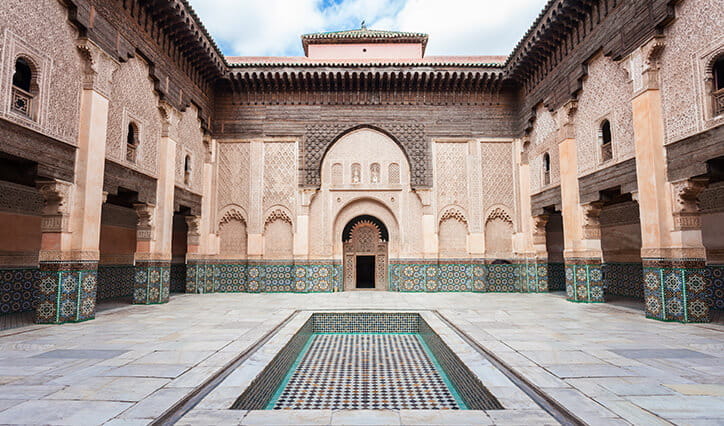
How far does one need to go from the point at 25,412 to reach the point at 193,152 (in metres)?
6.77

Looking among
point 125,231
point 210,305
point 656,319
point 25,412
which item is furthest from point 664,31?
point 125,231

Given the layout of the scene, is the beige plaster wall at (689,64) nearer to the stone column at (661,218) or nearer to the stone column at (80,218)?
the stone column at (661,218)

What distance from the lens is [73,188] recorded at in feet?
15.8

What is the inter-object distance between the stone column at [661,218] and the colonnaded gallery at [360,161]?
1.0 inches

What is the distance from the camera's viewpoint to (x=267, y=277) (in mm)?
8734

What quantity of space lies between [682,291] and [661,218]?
89 centimetres

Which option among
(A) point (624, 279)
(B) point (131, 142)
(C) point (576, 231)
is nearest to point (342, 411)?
(B) point (131, 142)

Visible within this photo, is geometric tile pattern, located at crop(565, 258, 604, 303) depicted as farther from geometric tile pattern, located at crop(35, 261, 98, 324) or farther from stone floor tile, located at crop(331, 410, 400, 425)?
geometric tile pattern, located at crop(35, 261, 98, 324)

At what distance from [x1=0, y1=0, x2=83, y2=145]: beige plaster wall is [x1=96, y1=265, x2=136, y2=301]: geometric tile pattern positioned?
3503 mm

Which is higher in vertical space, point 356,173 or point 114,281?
point 356,173

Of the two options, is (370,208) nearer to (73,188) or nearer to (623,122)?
(623,122)

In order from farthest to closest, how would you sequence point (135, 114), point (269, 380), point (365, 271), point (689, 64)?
1. point (365, 271)
2. point (135, 114)
3. point (689, 64)
4. point (269, 380)

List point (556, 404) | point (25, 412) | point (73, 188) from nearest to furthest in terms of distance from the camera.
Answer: point (25, 412)
point (556, 404)
point (73, 188)

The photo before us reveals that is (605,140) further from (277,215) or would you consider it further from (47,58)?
(47,58)
